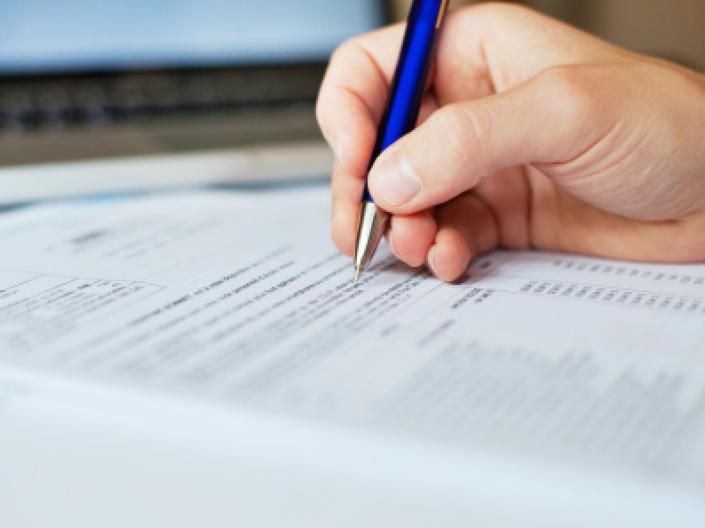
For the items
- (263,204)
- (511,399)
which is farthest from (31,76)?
(511,399)

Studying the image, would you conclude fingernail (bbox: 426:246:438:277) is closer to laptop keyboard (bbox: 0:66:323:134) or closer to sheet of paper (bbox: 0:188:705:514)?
sheet of paper (bbox: 0:188:705:514)

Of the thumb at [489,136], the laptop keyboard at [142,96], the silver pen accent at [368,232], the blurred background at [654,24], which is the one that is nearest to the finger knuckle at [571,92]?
the thumb at [489,136]

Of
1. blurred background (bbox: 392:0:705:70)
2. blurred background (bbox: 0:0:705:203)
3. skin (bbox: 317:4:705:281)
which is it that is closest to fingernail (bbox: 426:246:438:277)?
skin (bbox: 317:4:705:281)

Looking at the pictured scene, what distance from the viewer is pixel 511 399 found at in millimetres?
258

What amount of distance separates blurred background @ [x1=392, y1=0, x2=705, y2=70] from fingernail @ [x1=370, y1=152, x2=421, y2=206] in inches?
22.2

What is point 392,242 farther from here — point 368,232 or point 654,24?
point 654,24

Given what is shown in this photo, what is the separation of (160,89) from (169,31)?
63mm

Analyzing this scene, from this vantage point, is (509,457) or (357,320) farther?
(357,320)

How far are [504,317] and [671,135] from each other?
0.51ft

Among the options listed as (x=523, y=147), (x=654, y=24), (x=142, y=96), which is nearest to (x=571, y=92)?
(x=523, y=147)

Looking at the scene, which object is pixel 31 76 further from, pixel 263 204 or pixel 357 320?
pixel 357 320

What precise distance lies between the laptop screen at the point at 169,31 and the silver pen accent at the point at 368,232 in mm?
457

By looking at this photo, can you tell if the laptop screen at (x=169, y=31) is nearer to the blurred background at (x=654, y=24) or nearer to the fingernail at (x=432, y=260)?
the blurred background at (x=654, y=24)

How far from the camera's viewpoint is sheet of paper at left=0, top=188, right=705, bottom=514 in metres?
0.24
